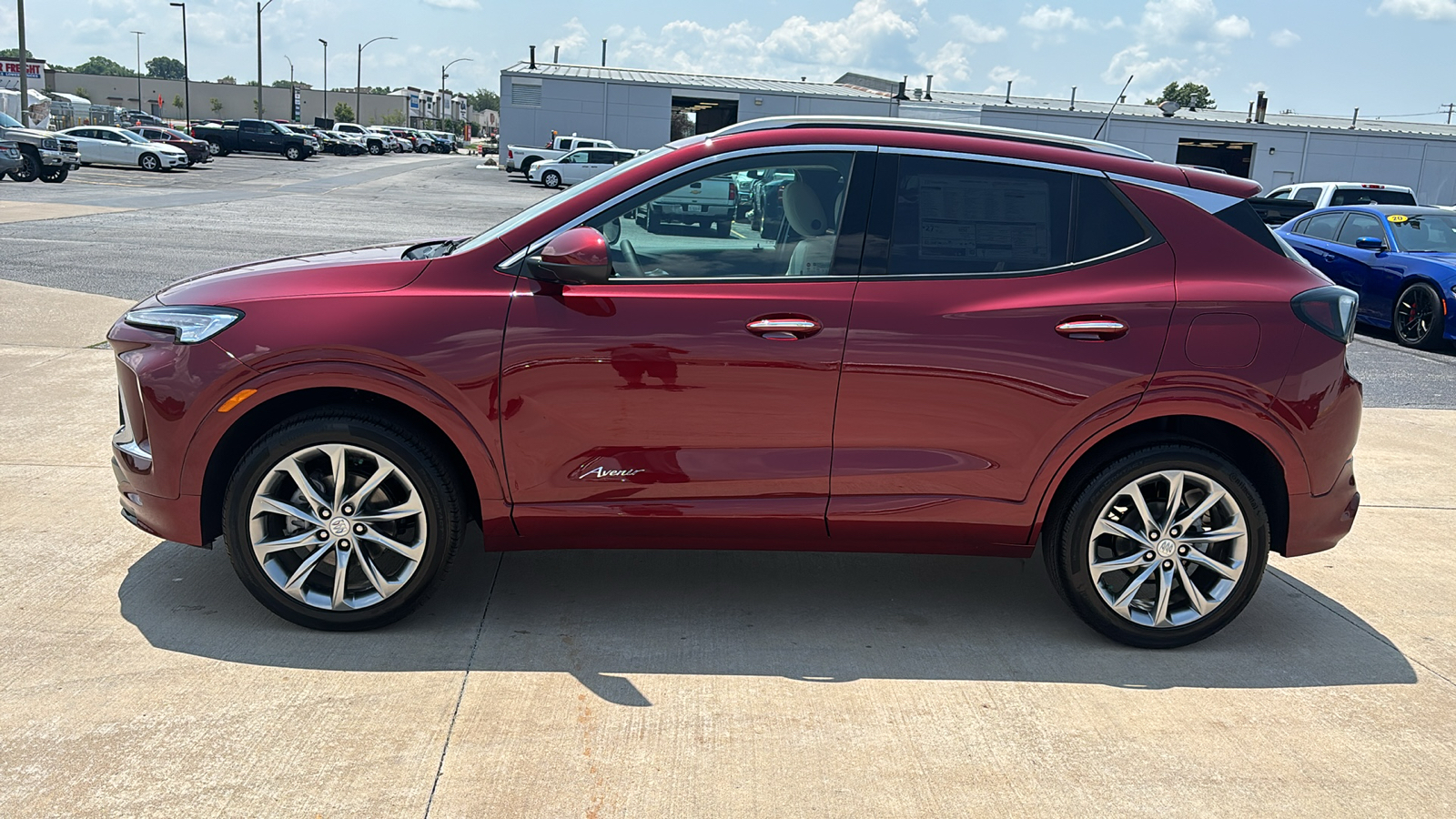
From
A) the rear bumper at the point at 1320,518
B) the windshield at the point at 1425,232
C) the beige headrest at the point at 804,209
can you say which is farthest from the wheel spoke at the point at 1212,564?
the windshield at the point at 1425,232

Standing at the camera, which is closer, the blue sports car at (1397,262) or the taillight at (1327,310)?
the taillight at (1327,310)

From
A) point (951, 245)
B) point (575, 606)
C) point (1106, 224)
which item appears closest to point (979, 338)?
point (951, 245)

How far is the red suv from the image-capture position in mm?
3818

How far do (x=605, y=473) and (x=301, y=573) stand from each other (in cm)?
109

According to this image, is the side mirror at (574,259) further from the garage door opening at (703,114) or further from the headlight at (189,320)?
the garage door opening at (703,114)

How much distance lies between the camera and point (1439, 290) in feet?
39.1

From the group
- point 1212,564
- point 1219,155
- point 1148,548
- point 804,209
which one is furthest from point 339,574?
point 1219,155

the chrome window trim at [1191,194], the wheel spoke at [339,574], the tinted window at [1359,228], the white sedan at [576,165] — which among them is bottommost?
the wheel spoke at [339,574]

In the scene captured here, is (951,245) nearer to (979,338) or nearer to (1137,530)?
(979,338)

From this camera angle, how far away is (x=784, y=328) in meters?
3.83

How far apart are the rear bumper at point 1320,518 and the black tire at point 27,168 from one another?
106 feet

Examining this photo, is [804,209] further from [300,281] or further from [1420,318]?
[1420,318]

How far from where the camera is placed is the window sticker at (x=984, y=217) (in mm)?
4008

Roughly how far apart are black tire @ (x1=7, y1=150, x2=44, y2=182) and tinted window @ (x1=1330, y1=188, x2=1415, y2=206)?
97.0ft
